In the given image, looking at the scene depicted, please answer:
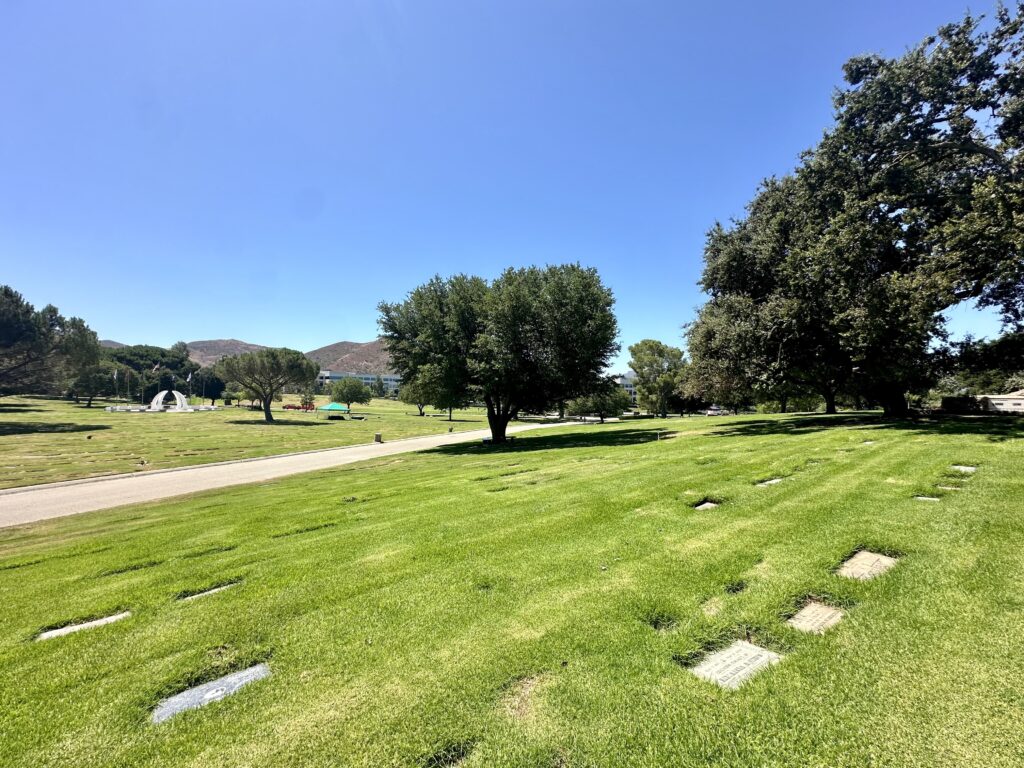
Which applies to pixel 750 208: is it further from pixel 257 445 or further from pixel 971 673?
pixel 257 445

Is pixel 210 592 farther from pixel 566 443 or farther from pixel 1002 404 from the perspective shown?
pixel 1002 404

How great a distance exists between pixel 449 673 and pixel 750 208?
2600 cm

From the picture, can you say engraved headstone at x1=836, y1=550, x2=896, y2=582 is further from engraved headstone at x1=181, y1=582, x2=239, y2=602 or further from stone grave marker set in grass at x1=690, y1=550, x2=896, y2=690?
engraved headstone at x1=181, y1=582, x2=239, y2=602

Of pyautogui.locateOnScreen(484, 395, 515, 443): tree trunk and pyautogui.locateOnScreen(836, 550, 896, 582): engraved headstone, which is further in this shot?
pyautogui.locateOnScreen(484, 395, 515, 443): tree trunk

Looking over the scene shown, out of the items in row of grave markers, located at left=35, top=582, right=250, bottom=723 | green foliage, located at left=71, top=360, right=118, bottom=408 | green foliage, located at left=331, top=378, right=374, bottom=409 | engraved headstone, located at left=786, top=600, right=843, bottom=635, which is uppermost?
green foliage, located at left=71, top=360, right=118, bottom=408

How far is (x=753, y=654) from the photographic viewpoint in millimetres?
3008

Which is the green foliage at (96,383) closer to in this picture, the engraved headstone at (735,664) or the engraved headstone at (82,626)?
the engraved headstone at (82,626)

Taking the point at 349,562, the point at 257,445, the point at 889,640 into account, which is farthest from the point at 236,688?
the point at 257,445

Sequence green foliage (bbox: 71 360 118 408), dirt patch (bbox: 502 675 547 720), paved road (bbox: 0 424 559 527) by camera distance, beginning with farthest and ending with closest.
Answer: green foliage (bbox: 71 360 118 408)
paved road (bbox: 0 424 559 527)
dirt patch (bbox: 502 675 547 720)

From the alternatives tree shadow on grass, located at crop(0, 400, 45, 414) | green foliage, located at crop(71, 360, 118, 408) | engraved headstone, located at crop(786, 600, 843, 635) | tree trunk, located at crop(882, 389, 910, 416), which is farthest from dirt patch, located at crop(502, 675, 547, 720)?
green foliage, located at crop(71, 360, 118, 408)

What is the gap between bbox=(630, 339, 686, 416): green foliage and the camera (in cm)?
5794

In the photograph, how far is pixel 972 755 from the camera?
6.64 feet

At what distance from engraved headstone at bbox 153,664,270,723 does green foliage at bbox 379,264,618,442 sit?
19186 mm

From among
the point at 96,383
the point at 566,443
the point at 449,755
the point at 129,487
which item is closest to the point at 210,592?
the point at 449,755
